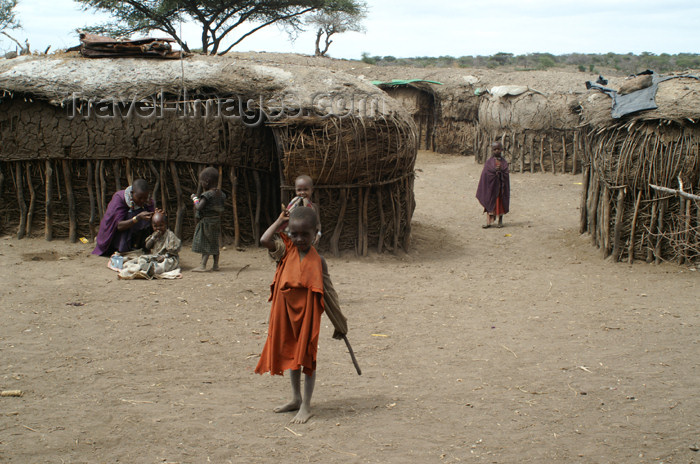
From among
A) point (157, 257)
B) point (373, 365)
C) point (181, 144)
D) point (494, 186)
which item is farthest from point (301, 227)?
point (494, 186)

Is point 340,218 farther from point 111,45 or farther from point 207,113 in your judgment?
point 111,45

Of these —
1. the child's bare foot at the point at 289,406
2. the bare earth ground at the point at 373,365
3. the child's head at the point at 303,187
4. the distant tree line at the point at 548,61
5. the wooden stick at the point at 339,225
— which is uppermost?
the distant tree line at the point at 548,61

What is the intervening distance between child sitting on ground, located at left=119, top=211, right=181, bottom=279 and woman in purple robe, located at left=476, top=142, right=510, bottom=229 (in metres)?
5.93

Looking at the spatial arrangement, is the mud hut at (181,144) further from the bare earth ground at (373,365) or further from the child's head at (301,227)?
the child's head at (301,227)

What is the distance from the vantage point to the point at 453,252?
10.0 meters

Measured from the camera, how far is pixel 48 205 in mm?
9258

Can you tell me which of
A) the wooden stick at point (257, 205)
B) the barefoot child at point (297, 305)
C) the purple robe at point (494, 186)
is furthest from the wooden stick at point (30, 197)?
the purple robe at point (494, 186)

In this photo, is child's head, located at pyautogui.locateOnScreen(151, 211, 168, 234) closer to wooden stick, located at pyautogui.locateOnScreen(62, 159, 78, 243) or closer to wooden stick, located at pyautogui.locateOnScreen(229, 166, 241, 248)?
wooden stick, located at pyautogui.locateOnScreen(229, 166, 241, 248)

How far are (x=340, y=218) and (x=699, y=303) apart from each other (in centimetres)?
439

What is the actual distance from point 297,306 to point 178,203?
555cm

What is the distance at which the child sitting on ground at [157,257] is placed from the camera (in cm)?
764

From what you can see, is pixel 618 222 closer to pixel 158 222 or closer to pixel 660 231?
pixel 660 231

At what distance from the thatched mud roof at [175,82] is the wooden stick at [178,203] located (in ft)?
3.42

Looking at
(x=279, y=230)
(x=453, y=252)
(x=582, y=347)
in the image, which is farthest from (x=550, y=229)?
(x=279, y=230)
